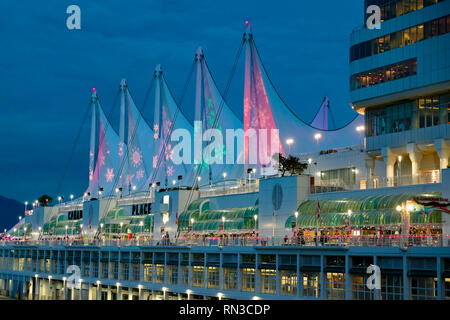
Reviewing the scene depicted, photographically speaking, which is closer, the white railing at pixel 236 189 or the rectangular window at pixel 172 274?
the rectangular window at pixel 172 274

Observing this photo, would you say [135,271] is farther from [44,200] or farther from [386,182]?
[44,200]

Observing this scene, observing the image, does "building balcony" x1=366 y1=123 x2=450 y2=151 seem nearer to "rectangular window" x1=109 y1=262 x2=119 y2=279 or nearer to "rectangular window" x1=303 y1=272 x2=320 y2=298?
"rectangular window" x1=303 y1=272 x2=320 y2=298

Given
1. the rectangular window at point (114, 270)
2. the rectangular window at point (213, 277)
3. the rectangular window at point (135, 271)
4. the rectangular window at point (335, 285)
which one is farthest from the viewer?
the rectangular window at point (114, 270)

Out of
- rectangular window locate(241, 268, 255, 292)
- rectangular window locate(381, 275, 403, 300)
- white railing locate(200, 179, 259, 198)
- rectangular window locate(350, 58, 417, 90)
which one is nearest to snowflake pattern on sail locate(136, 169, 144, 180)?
white railing locate(200, 179, 259, 198)

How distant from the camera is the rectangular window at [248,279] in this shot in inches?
1980

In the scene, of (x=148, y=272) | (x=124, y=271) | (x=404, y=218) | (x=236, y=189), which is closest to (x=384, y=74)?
(x=404, y=218)

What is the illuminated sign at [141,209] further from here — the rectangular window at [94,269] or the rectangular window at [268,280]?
the rectangular window at [268,280]

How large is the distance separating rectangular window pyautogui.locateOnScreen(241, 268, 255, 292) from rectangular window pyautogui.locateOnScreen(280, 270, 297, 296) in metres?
3.61

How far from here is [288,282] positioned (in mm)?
46719

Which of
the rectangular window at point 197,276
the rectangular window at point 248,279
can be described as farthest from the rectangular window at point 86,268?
the rectangular window at point 248,279

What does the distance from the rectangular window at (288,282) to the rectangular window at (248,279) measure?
3.61 meters

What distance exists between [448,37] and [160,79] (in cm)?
5578

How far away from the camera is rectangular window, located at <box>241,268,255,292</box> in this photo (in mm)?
50281
